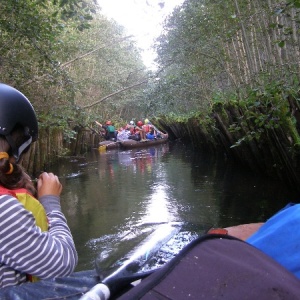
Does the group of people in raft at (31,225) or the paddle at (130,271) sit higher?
the group of people in raft at (31,225)

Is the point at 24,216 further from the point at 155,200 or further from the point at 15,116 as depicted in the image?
the point at 155,200

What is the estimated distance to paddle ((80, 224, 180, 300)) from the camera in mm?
1204

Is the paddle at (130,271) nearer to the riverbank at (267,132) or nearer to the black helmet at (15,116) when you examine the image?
the black helmet at (15,116)

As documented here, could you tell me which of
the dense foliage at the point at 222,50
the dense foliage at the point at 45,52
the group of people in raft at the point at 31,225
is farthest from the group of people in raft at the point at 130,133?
the group of people in raft at the point at 31,225

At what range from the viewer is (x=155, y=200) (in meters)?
8.21

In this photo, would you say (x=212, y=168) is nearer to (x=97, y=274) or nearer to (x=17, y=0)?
(x=17, y=0)

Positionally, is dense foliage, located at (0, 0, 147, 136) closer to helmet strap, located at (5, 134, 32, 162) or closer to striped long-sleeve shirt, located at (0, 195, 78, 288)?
helmet strap, located at (5, 134, 32, 162)

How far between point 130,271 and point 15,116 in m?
0.80

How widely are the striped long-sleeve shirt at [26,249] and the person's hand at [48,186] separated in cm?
21

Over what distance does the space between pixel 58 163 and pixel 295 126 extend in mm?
10683

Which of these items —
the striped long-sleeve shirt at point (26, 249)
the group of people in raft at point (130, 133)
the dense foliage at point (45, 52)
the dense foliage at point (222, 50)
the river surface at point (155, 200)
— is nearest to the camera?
the striped long-sleeve shirt at point (26, 249)

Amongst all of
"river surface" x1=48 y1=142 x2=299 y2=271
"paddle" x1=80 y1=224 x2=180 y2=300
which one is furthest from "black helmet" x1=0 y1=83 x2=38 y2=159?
"river surface" x1=48 y1=142 x2=299 y2=271

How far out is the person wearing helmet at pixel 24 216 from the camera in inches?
54.3

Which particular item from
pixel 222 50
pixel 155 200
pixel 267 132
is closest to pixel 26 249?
pixel 155 200
